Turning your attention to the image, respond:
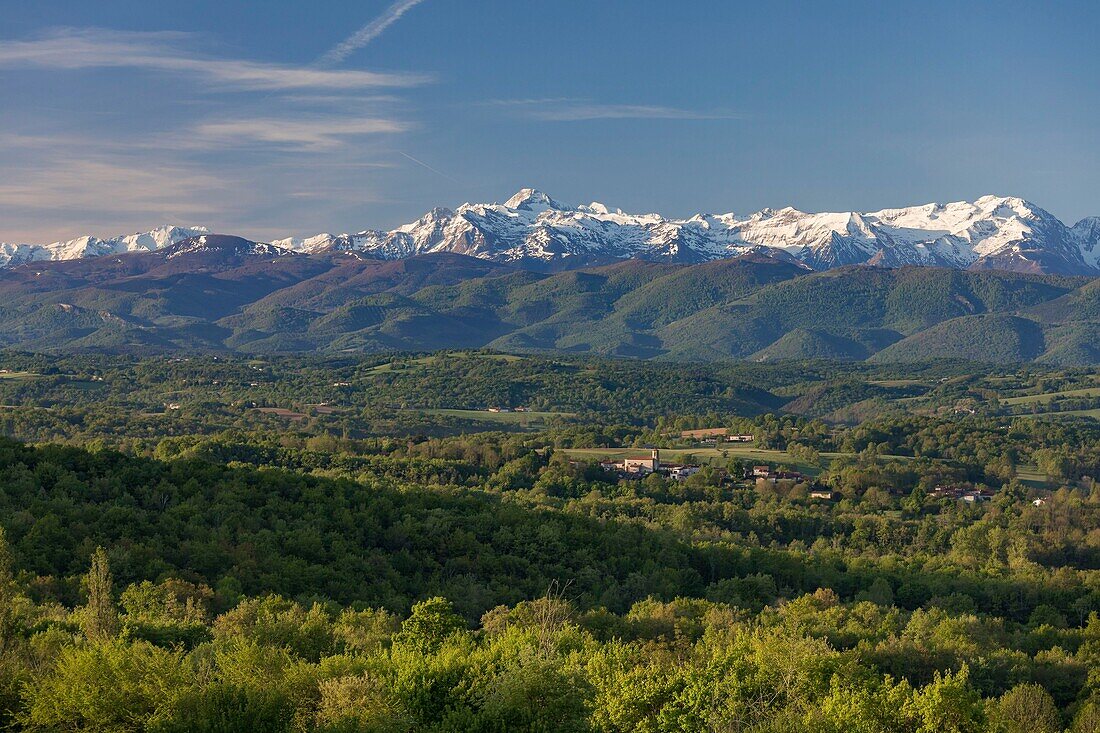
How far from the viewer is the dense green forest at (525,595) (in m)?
33.4

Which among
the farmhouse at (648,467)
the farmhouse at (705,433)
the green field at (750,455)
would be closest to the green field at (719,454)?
the green field at (750,455)

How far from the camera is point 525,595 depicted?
6544 centimetres

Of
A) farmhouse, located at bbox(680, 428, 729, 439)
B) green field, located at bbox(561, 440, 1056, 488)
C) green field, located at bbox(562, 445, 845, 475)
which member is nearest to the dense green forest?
green field, located at bbox(561, 440, 1056, 488)

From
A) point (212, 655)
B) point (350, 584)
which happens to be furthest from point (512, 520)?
Result: point (212, 655)

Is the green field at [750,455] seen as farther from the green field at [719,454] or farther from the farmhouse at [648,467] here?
the farmhouse at [648,467]

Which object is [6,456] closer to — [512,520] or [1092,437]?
[512,520]

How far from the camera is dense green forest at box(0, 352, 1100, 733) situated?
3344 centimetres

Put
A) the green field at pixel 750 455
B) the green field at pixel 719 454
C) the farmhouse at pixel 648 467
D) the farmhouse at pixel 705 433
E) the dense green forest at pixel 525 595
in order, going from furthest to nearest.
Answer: the farmhouse at pixel 705 433 → the green field at pixel 719 454 → the green field at pixel 750 455 → the farmhouse at pixel 648 467 → the dense green forest at pixel 525 595

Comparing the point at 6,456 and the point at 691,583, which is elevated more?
the point at 6,456

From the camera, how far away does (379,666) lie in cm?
3697

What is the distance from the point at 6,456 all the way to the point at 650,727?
4885cm

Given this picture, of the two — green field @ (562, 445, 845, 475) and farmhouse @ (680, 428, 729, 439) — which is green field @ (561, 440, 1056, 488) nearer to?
green field @ (562, 445, 845, 475)

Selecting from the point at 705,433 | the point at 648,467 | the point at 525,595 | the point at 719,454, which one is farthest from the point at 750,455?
the point at 525,595

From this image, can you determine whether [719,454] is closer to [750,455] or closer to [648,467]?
[750,455]
